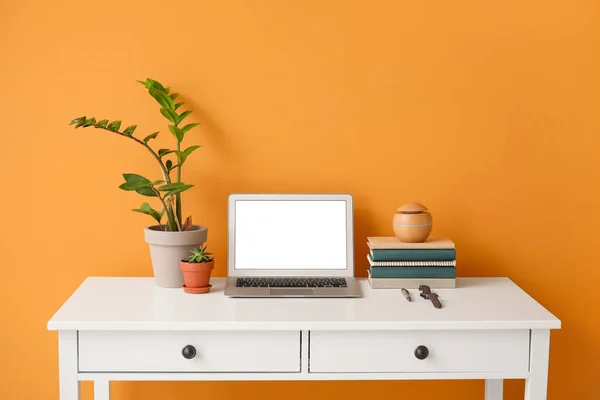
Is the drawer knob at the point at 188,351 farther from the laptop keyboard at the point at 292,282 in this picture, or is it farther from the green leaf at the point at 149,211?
the green leaf at the point at 149,211

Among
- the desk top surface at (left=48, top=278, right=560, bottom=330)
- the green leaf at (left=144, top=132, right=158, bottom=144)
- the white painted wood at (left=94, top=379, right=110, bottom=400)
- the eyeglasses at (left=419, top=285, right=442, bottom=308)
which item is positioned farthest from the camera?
the green leaf at (left=144, top=132, right=158, bottom=144)

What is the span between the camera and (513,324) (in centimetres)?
171

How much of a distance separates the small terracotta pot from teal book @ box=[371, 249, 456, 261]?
485mm

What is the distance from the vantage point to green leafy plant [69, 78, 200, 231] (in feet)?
6.49

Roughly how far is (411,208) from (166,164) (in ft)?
2.44

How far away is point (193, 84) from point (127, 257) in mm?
596

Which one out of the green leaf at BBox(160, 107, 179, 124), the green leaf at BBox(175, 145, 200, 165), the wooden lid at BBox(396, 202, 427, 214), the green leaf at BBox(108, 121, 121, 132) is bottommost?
the wooden lid at BBox(396, 202, 427, 214)

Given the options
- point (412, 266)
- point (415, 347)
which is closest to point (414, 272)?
point (412, 266)

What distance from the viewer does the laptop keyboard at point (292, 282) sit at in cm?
198

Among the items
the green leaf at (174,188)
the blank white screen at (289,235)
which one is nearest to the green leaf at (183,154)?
the green leaf at (174,188)

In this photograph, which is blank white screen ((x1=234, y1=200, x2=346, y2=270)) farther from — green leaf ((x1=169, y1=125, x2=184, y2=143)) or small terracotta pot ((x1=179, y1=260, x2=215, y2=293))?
green leaf ((x1=169, y1=125, x2=184, y2=143))

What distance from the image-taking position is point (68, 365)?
170 centimetres

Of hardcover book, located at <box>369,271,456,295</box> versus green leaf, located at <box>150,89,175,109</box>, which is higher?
green leaf, located at <box>150,89,175,109</box>

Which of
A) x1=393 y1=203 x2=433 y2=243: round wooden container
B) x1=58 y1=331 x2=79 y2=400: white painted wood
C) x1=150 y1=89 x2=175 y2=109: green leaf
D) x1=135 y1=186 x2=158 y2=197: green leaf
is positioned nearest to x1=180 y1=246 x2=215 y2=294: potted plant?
x1=135 y1=186 x2=158 y2=197: green leaf
